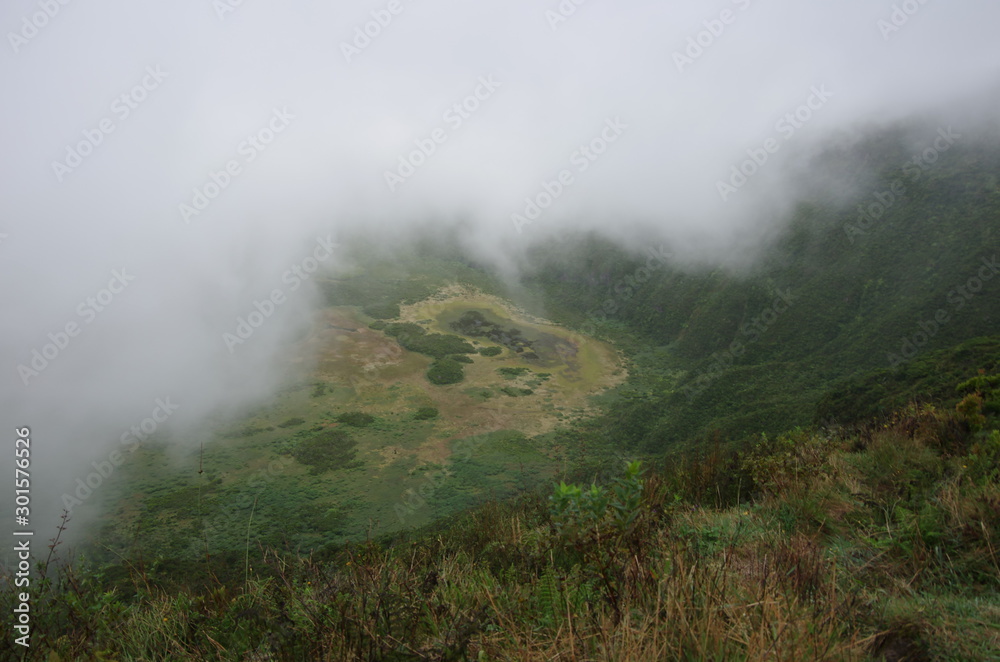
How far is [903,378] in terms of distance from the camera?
19.6m

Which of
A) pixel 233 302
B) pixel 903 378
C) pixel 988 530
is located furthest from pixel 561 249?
pixel 988 530

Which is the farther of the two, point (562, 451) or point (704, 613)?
point (562, 451)

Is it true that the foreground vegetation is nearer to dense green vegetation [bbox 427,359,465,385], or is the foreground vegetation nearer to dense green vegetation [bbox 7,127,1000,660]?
dense green vegetation [bbox 7,127,1000,660]

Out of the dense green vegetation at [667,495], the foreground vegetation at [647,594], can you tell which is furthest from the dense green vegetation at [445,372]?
the foreground vegetation at [647,594]

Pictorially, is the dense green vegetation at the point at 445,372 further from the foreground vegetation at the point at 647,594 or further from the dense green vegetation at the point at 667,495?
the foreground vegetation at the point at 647,594

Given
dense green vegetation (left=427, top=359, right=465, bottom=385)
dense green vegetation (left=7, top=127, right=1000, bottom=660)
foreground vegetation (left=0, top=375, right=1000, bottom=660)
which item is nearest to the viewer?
foreground vegetation (left=0, top=375, right=1000, bottom=660)

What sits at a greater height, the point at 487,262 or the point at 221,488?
the point at 487,262

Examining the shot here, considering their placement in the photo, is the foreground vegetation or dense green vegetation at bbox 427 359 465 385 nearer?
the foreground vegetation

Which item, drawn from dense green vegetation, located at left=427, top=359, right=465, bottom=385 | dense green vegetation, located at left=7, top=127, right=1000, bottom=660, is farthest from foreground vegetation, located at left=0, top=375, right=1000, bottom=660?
dense green vegetation, located at left=427, top=359, right=465, bottom=385

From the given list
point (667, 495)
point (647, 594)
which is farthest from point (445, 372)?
point (647, 594)

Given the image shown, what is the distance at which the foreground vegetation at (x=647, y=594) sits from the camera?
1.99 m

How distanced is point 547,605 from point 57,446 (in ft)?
131

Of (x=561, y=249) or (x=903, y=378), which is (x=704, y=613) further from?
(x=561, y=249)

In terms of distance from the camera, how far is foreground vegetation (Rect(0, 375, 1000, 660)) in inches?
78.2
